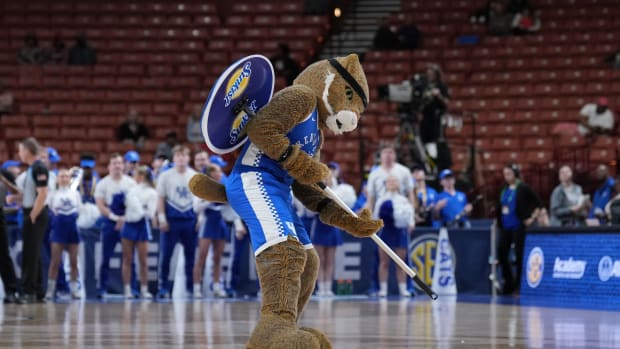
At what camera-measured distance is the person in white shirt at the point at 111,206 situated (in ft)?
47.5

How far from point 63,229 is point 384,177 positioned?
423 cm

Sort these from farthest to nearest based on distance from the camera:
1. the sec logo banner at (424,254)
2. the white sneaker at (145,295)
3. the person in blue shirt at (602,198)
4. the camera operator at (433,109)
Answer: the camera operator at (433,109)
the person in blue shirt at (602,198)
the sec logo banner at (424,254)
the white sneaker at (145,295)

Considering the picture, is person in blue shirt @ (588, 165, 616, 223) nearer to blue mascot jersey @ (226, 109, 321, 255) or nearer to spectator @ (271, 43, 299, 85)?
spectator @ (271, 43, 299, 85)

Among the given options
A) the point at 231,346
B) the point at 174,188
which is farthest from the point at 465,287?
the point at 231,346

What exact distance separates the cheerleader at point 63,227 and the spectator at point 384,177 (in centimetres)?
384

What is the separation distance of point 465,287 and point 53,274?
565cm

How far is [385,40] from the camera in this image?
912 inches

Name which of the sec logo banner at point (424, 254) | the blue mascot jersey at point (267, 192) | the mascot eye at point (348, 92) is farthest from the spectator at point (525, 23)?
the blue mascot jersey at point (267, 192)

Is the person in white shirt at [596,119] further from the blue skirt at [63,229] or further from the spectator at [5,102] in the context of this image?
the spectator at [5,102]

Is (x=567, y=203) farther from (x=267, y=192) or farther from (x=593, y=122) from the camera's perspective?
(x=267, y=192)

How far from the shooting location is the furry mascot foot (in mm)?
6047

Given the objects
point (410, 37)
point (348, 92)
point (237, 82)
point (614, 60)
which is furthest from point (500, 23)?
point (237, 82)

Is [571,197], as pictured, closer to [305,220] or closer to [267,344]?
[305,220]

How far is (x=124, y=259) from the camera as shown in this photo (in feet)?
47.4
